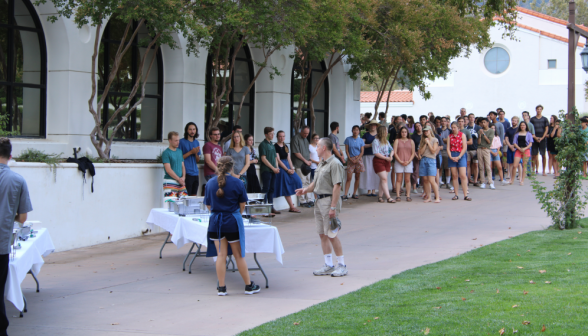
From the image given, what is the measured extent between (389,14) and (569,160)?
21.3 feet

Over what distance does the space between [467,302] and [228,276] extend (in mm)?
3497

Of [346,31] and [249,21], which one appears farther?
[346,31]

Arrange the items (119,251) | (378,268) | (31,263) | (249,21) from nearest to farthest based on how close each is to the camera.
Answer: (31,263), (378,268), (119,251), (249,21)

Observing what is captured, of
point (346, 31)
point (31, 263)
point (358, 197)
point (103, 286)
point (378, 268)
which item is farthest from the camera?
point (358, 197)

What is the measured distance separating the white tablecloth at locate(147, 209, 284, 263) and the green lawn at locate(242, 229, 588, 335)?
119 centimetres

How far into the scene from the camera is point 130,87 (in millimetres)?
14961

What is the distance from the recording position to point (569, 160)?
11312 millimetres

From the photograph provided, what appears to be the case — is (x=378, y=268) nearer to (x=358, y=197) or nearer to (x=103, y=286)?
(x=103, y=286)

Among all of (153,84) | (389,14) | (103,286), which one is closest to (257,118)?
(153,84)

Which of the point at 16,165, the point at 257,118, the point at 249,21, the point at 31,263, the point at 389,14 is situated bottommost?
the point at 31,263

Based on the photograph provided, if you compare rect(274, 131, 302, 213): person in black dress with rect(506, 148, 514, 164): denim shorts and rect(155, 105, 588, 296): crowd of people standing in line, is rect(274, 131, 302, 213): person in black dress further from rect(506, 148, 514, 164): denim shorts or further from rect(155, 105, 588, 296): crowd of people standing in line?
rect(506, 148, 514, 164): denim shorts

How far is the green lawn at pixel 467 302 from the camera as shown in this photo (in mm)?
5500

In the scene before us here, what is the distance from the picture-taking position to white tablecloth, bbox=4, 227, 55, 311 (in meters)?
5.61

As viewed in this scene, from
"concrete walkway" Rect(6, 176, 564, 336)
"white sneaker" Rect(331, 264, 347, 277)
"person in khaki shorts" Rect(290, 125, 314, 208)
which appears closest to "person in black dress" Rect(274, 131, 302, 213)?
"concrete walkway" Rect(6, 176, 564, 336)
